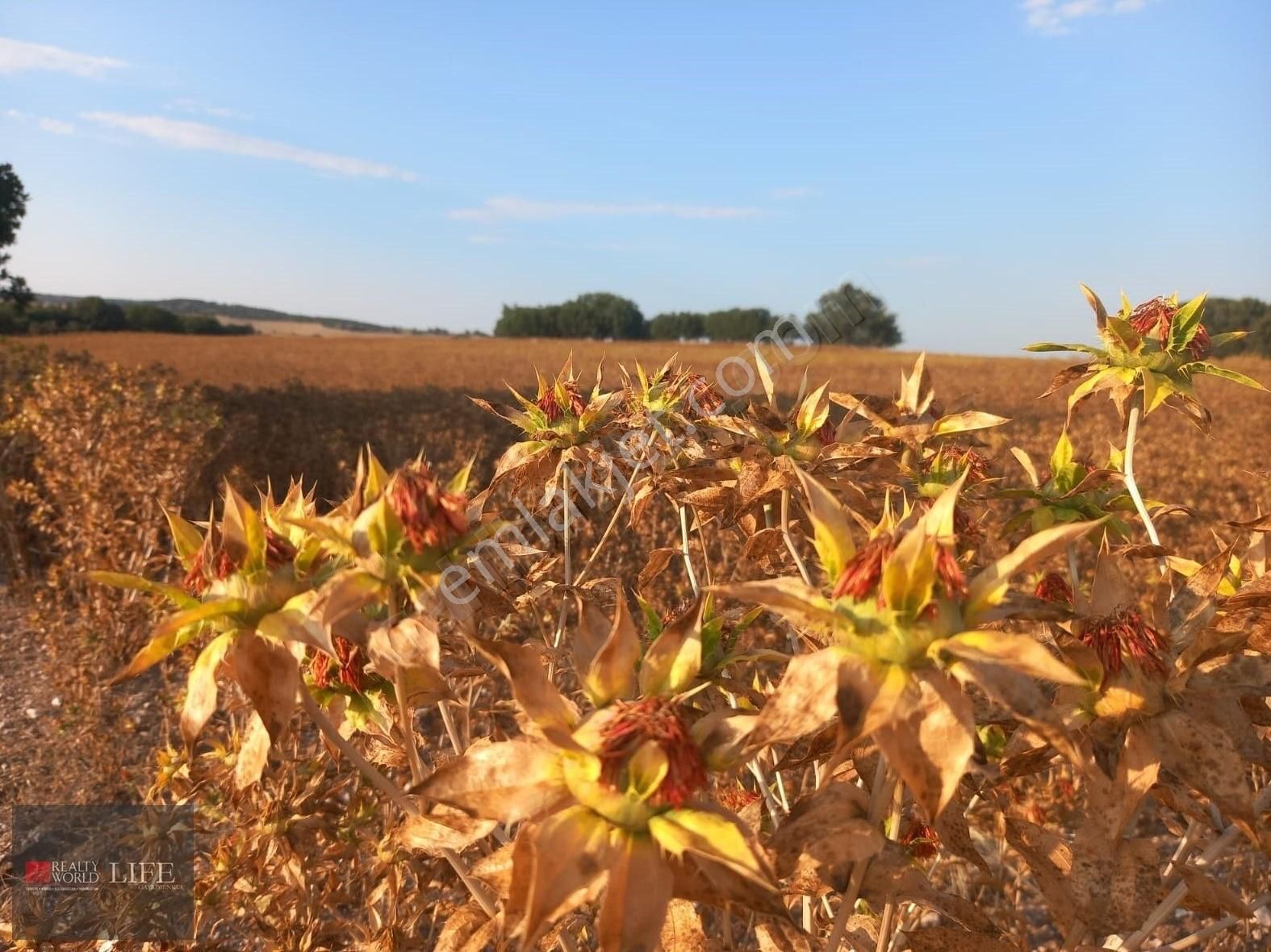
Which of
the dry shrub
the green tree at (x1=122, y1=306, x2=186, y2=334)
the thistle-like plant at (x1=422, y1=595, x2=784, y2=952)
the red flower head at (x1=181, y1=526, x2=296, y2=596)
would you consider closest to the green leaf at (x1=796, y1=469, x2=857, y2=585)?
the thistle-like plant at (x1=422, y1=595, x2=784, y2=952)

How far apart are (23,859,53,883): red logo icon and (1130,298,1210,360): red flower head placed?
417 centimetres

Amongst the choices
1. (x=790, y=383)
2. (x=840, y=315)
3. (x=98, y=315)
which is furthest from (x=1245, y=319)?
(x=98, y=315)

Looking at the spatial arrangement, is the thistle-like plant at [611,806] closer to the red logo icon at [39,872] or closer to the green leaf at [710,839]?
the green leaf at [710,839]

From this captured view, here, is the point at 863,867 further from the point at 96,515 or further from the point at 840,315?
the point at 96,515

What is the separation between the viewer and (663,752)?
3.42ft

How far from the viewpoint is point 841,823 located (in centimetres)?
112

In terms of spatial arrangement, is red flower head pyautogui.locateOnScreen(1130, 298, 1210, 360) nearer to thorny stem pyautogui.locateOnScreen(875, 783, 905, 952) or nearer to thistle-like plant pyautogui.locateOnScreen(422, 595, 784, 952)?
thorny stem pyautogui.locateOnScreen(875, 783, 905, 952)

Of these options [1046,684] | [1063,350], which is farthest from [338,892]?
[1063,350]

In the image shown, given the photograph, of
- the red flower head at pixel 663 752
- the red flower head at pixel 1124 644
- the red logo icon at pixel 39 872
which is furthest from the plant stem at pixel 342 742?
the red logo icon at pixel 39 872

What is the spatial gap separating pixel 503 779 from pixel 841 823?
1.47 ft

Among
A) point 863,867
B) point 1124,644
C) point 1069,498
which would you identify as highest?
point 1069,498

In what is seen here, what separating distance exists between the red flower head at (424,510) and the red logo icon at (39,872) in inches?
123

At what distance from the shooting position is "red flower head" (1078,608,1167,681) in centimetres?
123

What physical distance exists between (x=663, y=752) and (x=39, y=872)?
3.61 m
